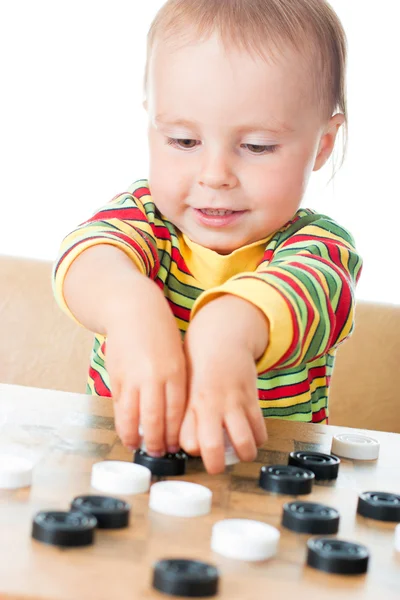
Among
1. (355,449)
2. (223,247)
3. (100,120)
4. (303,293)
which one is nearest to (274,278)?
(303,293)

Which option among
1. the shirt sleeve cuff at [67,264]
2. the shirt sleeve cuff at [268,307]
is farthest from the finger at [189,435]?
the shirt sleeve cuff at [67,264]

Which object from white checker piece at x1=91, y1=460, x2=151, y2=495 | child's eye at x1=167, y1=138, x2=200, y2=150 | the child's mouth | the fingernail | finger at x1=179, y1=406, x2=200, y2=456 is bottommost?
white checker piece at x1=91, y1=460, x2=151, y2=495

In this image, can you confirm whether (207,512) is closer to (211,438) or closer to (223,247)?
(211,438)

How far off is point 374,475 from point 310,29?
48cm

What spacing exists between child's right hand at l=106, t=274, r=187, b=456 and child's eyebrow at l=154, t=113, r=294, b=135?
28 cm

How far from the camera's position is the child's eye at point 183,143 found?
84cm

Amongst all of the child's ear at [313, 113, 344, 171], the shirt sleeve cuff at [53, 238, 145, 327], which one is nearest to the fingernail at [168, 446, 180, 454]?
the shirt sleeve cuff at [53, 238, 145, 327]

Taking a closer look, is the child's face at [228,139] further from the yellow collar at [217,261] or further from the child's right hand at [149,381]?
the child's right hand at [149,381]

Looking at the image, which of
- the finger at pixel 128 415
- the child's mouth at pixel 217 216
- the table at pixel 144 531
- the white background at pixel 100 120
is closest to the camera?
the table at pixel 144 531

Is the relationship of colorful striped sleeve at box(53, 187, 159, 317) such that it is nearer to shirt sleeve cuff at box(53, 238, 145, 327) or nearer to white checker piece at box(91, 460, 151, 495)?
shirt sleeve cuff at box(53, 238, 145, 327)

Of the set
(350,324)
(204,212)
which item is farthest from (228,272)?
(350,324)

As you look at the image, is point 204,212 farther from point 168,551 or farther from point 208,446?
point 168,551

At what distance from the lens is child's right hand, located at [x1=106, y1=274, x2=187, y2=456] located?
1.75ft

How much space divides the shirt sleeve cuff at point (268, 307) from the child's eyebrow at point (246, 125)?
21 centimetres
